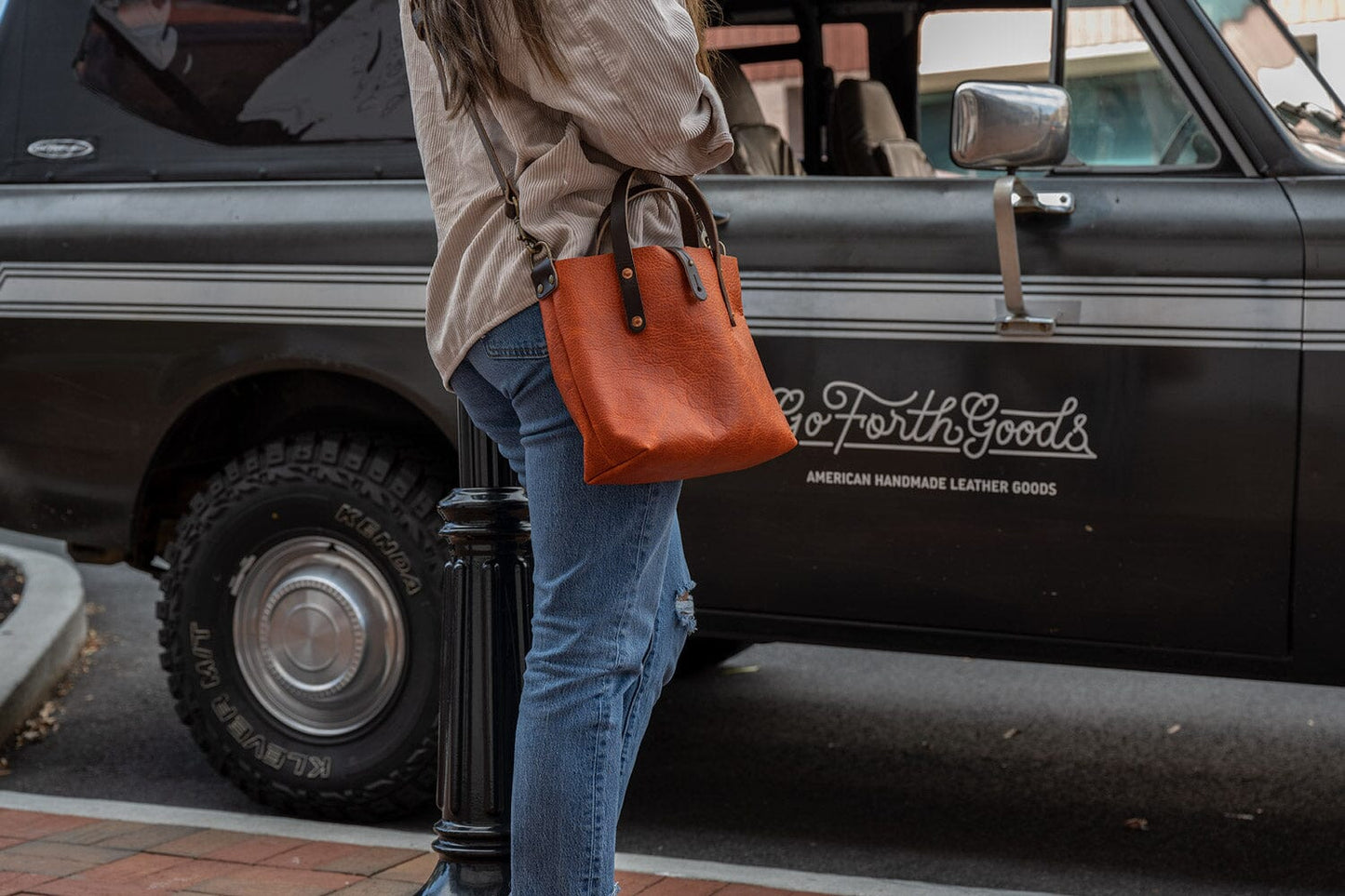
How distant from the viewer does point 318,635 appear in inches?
147

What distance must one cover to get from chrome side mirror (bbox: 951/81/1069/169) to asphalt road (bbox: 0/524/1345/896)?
4.64ft

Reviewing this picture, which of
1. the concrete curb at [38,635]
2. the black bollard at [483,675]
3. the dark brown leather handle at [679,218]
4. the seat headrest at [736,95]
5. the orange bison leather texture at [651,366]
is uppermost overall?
the seat headrest at [736,95]

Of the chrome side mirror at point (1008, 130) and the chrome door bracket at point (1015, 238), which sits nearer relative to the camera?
the chrome side mirror at point (1008, 130)

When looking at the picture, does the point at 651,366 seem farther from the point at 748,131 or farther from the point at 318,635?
the point at 748,131

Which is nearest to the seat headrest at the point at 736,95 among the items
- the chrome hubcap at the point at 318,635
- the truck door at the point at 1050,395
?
the truck door at the point at 1050,395

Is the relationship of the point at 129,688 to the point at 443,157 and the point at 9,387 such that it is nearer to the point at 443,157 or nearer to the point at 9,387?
the point at 9,387

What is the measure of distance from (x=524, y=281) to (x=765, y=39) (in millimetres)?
2462

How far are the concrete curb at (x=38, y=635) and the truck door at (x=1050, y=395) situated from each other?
214cm

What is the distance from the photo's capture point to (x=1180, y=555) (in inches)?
124

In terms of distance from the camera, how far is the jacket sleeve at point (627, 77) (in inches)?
75.9

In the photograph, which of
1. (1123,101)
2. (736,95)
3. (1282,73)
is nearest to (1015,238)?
(1123,101)

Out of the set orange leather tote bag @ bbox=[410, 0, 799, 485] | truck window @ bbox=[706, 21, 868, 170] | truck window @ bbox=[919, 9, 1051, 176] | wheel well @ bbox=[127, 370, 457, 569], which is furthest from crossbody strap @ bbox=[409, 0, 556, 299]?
Result: truck window @ bbox=[706, 21, 868, 170]

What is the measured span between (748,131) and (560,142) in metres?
2.09

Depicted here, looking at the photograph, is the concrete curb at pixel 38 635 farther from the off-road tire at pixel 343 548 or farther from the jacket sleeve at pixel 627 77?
the jacket sleeve at pixel 627 77
